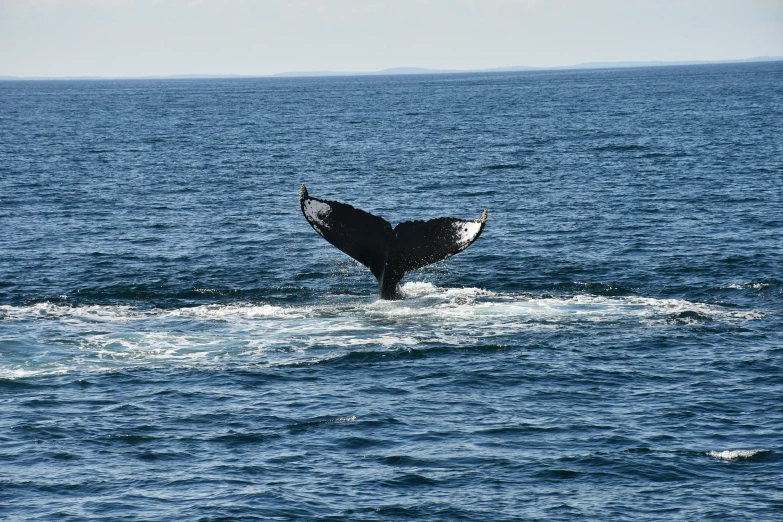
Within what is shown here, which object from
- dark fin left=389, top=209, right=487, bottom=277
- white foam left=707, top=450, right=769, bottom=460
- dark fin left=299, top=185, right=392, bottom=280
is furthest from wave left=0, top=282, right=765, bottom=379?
white foam left=707, top=450, right=769, bottom=460

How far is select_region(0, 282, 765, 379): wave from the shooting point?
25484 millimetres

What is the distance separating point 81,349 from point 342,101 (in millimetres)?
151116

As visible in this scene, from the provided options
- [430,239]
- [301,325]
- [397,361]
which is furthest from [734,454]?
[301,325]

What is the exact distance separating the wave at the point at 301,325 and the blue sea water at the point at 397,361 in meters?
0.11

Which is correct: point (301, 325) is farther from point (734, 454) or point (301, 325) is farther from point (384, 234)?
point (734, 454)

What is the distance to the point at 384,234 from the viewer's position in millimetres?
26844

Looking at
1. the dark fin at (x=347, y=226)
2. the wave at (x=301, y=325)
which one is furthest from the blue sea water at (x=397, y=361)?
the dark fin at (x=347, y=226)

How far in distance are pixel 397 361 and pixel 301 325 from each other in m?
3.81

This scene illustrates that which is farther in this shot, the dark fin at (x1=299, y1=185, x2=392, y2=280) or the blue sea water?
the dark fin at (x1=299, y1=185, x2=392, y2=280)

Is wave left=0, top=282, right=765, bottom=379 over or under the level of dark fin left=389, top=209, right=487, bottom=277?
under

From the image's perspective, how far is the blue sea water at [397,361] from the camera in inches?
734

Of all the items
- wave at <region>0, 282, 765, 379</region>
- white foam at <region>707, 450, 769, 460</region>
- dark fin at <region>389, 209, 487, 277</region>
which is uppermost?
dark fin at <region>389, 209, 487, 277</region>

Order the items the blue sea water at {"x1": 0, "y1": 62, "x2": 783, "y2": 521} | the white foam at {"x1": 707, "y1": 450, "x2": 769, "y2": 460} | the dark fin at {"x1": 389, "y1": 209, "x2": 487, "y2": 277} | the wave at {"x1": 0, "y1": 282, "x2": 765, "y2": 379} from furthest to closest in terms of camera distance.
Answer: the dark fin at {"x1": 389, "y1": 209, "x2": 487, "y2": 277} → the wave at {"x1": 0, "y1": 282, "x2": 765, "y2": 379} → the white foam at {"x1": 707, "y1": 450, "x2": 769, "y2": 460} → the blue sea water at {"x1": 0, "y1": 62, "x2": 783, "y2": 521}

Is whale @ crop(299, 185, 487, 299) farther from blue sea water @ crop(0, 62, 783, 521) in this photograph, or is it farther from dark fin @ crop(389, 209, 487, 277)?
blue sea water @ crop(0, 62, 783, 521)
